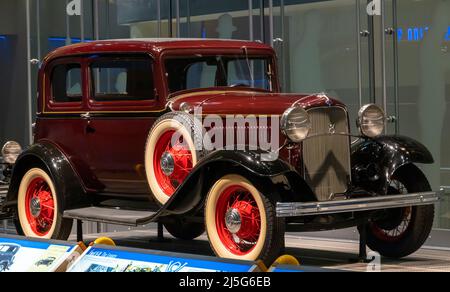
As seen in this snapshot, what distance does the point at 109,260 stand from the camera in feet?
14.7

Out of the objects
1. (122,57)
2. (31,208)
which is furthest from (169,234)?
(122,57)

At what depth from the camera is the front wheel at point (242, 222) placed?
581cm

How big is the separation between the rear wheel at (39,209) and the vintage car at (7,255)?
7.12ft

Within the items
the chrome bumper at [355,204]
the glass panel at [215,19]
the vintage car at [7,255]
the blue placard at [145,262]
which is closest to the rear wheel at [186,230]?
the glass panel at [215,19]

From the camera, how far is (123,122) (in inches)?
279

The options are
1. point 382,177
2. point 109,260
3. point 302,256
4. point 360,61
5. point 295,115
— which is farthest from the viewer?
point 360,61

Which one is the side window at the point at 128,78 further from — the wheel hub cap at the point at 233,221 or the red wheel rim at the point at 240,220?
the wheel hub cap at the point at 233,221

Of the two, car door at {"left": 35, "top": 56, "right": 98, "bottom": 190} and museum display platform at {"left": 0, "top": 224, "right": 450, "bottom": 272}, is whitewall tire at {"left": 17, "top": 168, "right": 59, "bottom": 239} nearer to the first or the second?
car door at {"left": 35, "top": 56, "right": 98, "bottom": 190}

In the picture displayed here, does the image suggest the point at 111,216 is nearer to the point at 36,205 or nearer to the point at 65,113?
the point at 36,205

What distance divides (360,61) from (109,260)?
4.67 metres

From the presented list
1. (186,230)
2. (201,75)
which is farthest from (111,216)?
(186,230)

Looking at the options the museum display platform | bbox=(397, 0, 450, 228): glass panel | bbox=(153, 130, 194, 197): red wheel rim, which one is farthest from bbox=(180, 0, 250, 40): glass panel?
bbox=(153, 130, 194, 197): red wheel rim

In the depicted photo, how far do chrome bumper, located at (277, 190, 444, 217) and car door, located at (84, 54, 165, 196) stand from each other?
158 centimetres

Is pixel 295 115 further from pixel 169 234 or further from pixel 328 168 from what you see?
pixel 169 234
